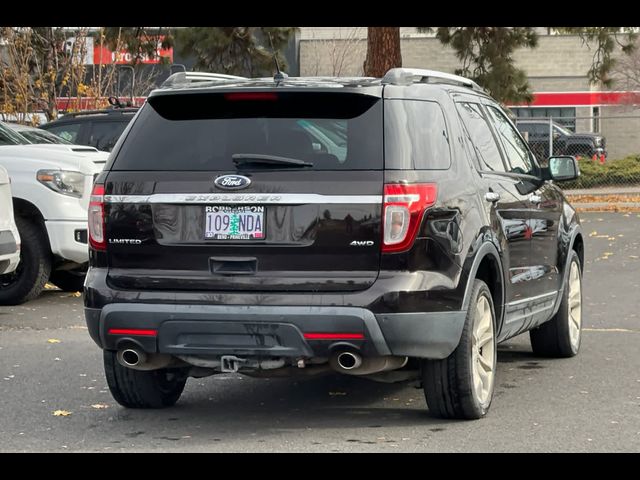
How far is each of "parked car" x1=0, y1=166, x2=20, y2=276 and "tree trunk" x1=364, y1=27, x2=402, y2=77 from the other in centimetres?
1443

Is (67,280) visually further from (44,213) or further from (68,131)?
(68,131)

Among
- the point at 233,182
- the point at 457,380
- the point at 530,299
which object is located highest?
the point at 233,182

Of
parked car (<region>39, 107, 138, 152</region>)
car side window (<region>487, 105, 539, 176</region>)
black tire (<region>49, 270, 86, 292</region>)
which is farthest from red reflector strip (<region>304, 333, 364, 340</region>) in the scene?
parked car (<region>39, 107, 138, 152</region>)

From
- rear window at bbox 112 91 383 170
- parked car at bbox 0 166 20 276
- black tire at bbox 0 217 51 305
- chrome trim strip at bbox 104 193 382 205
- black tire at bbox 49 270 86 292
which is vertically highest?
rear window at bbox 112 91 383 170

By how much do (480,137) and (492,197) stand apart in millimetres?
474

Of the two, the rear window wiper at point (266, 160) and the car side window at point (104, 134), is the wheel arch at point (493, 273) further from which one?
the car side window at point (104, 134)

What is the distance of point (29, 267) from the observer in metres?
12.4

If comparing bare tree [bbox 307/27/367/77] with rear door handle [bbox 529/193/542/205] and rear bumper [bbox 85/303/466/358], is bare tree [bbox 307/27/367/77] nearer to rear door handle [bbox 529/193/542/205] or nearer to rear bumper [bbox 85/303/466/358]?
rear door handle [bbox 529/193/542/205]

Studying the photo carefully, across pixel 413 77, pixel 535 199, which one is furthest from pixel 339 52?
Result: pixel 413 77

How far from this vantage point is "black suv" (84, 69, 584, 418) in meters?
6.38

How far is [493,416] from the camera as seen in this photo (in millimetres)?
7234

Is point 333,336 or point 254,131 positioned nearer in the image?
point 333,336

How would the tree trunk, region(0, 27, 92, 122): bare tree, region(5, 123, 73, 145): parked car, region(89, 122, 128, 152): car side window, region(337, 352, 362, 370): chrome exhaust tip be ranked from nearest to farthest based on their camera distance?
region(337, 352, 362, 370): chrome exhaust tip
region(5, 123, 73, 145): parked car
region(89, 122, 128, 152): car side window
the tree trunk
region(0, 27, 92, 122): bare tree

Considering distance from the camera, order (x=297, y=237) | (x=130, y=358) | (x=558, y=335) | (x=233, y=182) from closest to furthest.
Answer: (x=297, y=237)
(x=233, y=182)
(x=130, y=358)
(x=558, y=335)
